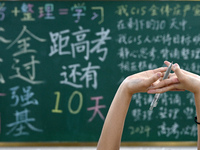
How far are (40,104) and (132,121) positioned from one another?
80cm

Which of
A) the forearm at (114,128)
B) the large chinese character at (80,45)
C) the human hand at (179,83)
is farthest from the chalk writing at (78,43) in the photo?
Result: the forearm at (114,128)

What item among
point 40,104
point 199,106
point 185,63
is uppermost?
point 199,106

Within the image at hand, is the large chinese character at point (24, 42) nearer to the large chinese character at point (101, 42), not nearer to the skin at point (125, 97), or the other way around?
the large chinese character at point (101, 42)

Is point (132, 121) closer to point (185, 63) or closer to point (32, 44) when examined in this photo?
point (185, 63)

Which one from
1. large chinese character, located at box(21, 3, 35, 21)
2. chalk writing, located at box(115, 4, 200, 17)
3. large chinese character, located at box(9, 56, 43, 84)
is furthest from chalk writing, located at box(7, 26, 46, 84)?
chalk writing, located at box(115, 4, 200, 17)

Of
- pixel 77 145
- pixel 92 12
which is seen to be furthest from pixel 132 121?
pixel 92 12

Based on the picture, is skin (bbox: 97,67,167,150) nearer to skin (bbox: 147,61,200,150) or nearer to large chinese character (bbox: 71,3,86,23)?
skin (bbox: 147,61,200,150)

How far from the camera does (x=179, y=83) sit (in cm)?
98

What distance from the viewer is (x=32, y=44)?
2248mm

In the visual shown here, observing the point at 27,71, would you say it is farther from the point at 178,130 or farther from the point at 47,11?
the point at 178,130

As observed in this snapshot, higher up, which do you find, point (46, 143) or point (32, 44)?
point (32, 44)

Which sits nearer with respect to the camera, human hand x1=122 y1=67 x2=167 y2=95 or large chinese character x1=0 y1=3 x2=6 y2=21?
human hand x1=122 y1=67 x2=167 y2=95

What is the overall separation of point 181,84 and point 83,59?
1.38 m

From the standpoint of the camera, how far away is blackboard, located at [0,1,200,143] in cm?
224
